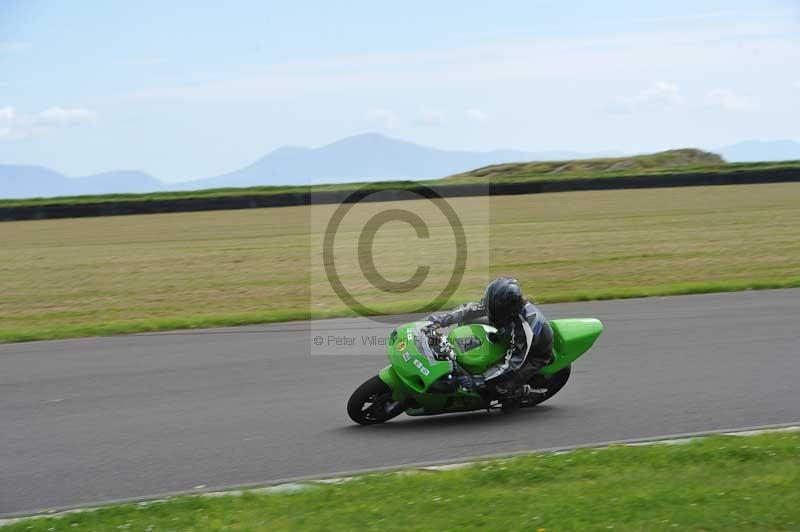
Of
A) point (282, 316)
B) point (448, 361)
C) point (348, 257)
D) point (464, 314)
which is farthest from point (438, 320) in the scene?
point (348, 257)

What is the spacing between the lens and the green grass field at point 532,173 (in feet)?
135

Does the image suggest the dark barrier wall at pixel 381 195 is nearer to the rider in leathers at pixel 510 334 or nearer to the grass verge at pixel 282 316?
the grass verge at pixel 282 316

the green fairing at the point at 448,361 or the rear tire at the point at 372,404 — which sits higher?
the green fairing at the point at 448,361

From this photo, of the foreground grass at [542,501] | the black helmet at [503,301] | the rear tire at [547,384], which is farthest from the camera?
the rear tire at [547,384]

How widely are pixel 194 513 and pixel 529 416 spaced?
366 cm

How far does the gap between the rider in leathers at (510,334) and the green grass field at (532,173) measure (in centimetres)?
3038

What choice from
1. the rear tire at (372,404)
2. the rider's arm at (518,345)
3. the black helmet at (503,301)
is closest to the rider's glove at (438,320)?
the black helmet at (503,301)

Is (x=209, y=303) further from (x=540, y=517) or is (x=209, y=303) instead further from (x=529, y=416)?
(x=540, y=517)

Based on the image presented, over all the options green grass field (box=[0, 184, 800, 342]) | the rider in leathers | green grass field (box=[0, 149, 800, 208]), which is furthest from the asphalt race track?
green grass field (box=[0, 149, 800, 208])

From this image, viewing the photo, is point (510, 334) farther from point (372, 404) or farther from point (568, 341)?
point (372, 404)

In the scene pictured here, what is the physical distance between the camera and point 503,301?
8.43m

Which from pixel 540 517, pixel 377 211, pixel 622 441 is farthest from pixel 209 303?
pixel 377 211

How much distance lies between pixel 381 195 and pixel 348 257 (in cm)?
1319

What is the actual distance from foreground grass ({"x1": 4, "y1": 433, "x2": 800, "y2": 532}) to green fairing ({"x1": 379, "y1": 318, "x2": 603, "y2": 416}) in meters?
1.47
